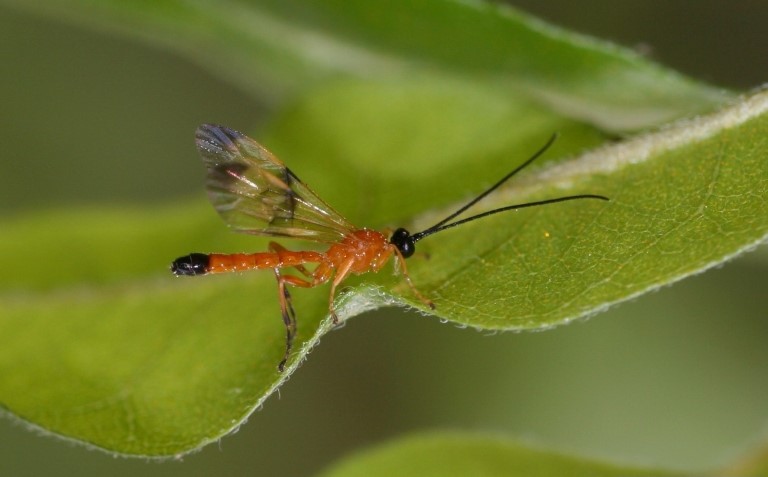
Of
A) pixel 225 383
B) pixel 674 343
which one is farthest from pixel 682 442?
pixel 225 383

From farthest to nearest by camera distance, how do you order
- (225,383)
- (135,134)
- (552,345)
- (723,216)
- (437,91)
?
(135,134) → (552,345) → (437,91) → (225,383) → (723,216)

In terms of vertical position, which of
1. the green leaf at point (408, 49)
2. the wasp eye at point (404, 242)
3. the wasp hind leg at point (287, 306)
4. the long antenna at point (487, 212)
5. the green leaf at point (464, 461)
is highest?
the green leaf at point (408, 49)

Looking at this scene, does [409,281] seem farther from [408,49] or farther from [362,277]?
[408,49]

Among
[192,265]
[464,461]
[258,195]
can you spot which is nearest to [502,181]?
[464,461]

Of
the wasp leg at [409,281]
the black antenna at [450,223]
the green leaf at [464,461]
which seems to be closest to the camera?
the wasp leg at [409,281]

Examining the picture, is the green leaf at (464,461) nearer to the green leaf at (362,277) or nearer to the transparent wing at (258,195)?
the green leaf at (362,277)

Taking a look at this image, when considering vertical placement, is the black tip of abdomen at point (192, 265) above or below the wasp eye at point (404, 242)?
below

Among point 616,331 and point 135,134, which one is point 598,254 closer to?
point 616,331

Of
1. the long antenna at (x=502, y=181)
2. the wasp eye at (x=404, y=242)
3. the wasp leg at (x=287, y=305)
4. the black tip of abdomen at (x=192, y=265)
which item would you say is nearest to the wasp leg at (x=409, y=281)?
the wasp eye at (x=404, y=242)
